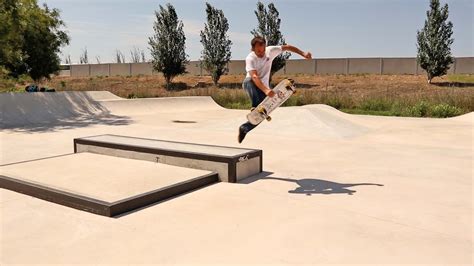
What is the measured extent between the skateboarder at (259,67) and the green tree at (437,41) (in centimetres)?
3432

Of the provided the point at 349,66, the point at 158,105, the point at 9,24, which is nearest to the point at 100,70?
the point at 349,66

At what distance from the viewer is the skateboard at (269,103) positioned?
488 centimetres

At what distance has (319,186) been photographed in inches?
194

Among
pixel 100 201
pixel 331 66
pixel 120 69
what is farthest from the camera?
pixel 120 69

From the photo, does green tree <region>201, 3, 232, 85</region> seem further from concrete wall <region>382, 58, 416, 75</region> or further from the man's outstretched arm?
the man's outstretched arm

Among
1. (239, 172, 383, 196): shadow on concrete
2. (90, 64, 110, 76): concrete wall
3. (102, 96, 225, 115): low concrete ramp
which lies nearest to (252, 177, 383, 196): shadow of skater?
(239, 172, 383, 196): shadow on concrete

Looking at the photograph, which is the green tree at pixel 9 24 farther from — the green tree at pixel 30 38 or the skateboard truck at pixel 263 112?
the skateboard truck at pixel 263 112

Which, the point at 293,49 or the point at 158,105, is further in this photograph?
the point at 158,105

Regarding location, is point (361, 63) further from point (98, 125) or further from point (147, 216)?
point (147, 216)

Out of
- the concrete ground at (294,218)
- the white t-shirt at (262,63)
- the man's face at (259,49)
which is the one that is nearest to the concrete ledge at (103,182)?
the concrete ground at (294,218)

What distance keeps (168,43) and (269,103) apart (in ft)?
116

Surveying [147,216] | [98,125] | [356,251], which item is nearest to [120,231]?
[147,216]

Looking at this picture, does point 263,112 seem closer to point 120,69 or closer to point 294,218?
point 294,218

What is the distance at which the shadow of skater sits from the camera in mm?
4656
